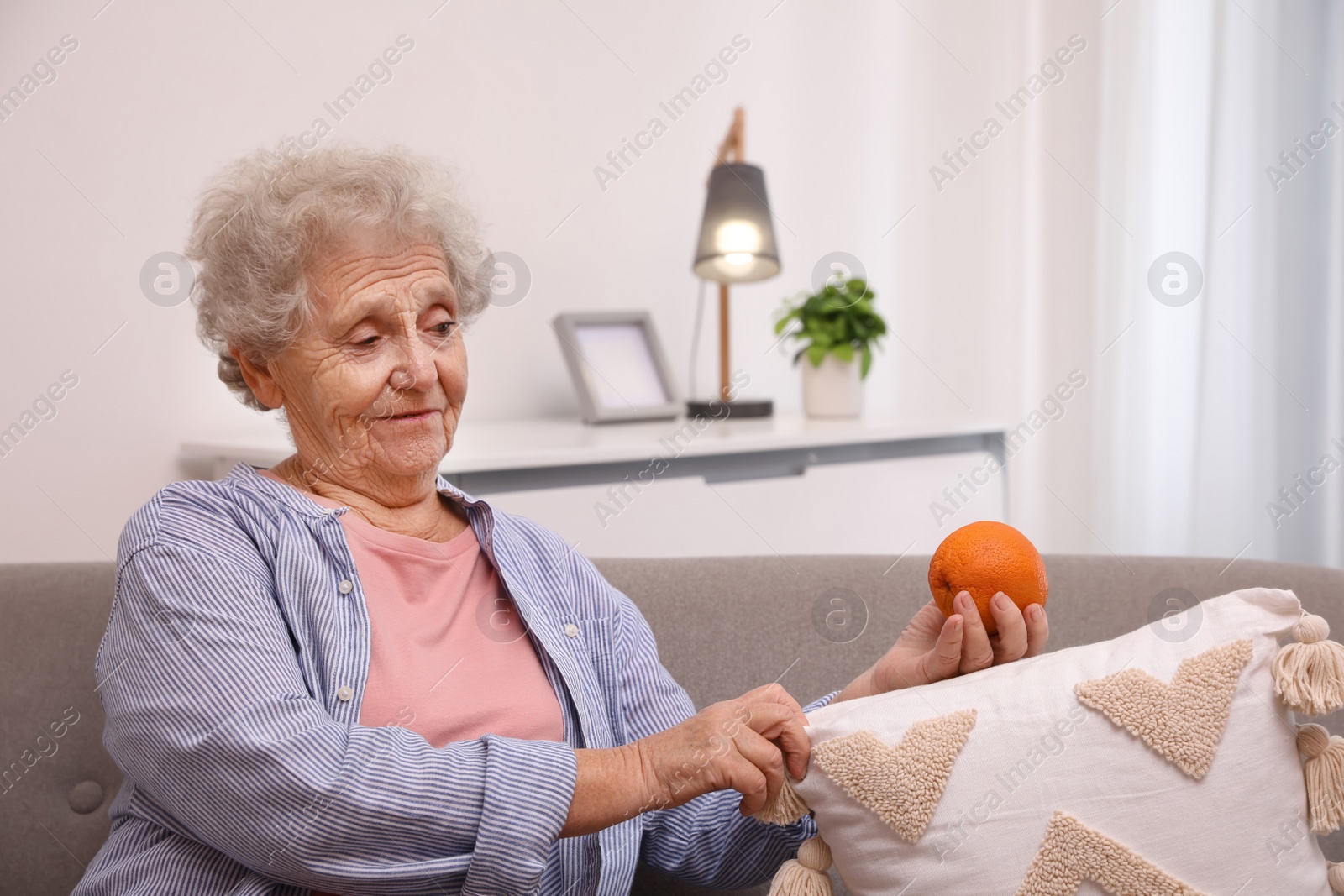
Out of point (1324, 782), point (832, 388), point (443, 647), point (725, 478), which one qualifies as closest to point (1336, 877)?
point (1324, 782)

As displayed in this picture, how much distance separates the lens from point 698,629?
1321mm

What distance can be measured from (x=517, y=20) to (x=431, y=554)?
5.87ft

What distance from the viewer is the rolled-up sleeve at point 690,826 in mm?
1064

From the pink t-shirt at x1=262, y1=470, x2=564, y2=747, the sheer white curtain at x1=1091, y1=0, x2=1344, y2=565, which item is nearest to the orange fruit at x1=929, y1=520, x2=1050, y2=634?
the pink t-shirt at x1=262, y1=470, x2=564, y2=747

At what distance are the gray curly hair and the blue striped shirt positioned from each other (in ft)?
0.56

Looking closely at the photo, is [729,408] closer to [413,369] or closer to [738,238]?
[738,238]

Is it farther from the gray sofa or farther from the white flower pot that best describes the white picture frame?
the gray sofa

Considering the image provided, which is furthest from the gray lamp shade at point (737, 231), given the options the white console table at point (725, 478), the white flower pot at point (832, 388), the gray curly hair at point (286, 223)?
the gray curly hair at point (286, 223)

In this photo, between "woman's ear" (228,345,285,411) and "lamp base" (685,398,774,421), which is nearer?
"woman's ear" (228,345,285,411)

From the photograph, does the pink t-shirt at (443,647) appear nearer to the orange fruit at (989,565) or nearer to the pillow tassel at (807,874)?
the pillow tassel at (807,874)

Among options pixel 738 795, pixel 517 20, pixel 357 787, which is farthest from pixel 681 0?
pixel 357 787

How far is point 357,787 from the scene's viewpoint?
0.80 meters

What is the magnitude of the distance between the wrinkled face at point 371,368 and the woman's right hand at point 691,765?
1.35 ft

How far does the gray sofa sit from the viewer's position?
1.21 metres
